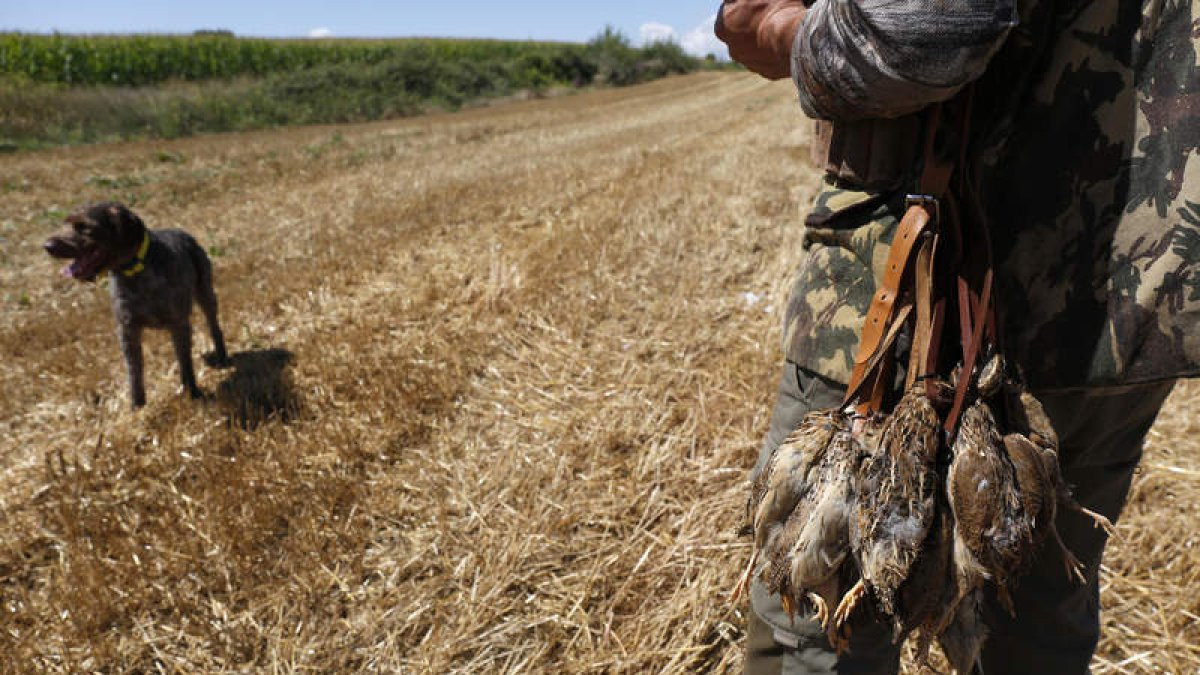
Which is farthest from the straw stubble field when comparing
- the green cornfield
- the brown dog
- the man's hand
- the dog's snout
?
the green cornfield

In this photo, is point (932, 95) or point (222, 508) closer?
point (932, 95)

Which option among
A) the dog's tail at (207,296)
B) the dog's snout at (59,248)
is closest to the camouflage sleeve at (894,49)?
the dog's snout at (59,248)

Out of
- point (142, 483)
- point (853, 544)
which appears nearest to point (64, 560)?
point (142, 483)

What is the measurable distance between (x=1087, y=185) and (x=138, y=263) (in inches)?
165

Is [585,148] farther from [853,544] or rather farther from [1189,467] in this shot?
[853,544]

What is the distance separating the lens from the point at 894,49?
95 cm

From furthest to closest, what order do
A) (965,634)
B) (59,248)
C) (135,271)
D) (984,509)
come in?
(135,271), (59,248), (965,634), (984,509)

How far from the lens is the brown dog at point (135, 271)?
3.58 m

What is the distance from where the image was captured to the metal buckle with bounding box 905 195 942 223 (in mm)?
1137

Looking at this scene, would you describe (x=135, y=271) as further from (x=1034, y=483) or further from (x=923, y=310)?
(x=1034, y=483)

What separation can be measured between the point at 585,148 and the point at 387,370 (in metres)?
8.65

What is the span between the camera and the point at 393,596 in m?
2.60

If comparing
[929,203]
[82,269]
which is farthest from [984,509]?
[82,269]

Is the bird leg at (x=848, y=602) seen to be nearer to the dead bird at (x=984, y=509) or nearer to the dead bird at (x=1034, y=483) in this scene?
the dead bird at (x=984, y=509)
